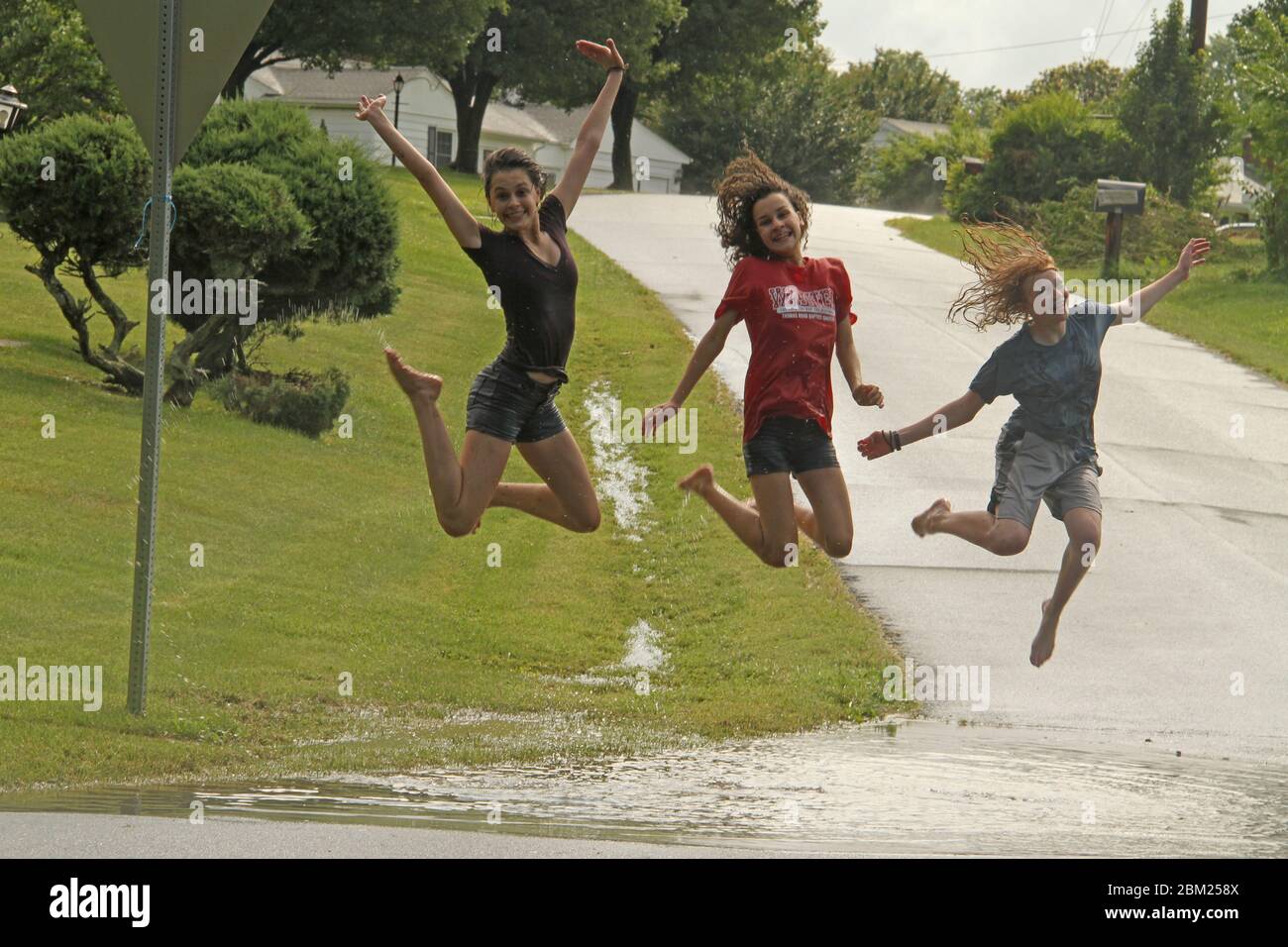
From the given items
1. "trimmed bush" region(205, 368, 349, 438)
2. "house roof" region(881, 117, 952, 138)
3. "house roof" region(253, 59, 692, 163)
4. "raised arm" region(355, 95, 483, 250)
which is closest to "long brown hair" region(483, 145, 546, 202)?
"raised arm" region(355, 95, 483, 250)

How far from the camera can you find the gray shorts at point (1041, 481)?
27.9 feet

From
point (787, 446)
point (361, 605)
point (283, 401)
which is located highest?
point (787, 446)

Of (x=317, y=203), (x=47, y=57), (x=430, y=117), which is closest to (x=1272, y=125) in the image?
(x=317, y=203)

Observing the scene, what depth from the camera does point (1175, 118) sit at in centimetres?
3900

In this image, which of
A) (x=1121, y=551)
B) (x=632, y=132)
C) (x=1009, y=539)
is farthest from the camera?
(x=632, y=132)

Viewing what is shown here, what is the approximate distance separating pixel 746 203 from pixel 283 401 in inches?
499

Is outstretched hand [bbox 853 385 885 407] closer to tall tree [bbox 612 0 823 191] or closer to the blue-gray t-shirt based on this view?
the blue-gray t-shirt

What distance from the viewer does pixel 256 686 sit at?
40.3ft

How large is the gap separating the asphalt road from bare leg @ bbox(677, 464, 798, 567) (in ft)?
18.1

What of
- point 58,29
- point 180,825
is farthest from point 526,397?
point 58,29

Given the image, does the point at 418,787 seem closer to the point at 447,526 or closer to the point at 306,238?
the point at 447,526

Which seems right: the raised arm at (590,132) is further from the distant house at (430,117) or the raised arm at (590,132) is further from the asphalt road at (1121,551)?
the distant house at (430,117)

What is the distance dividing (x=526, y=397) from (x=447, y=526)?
2.34 feet

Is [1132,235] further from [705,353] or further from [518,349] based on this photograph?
[518,349]
